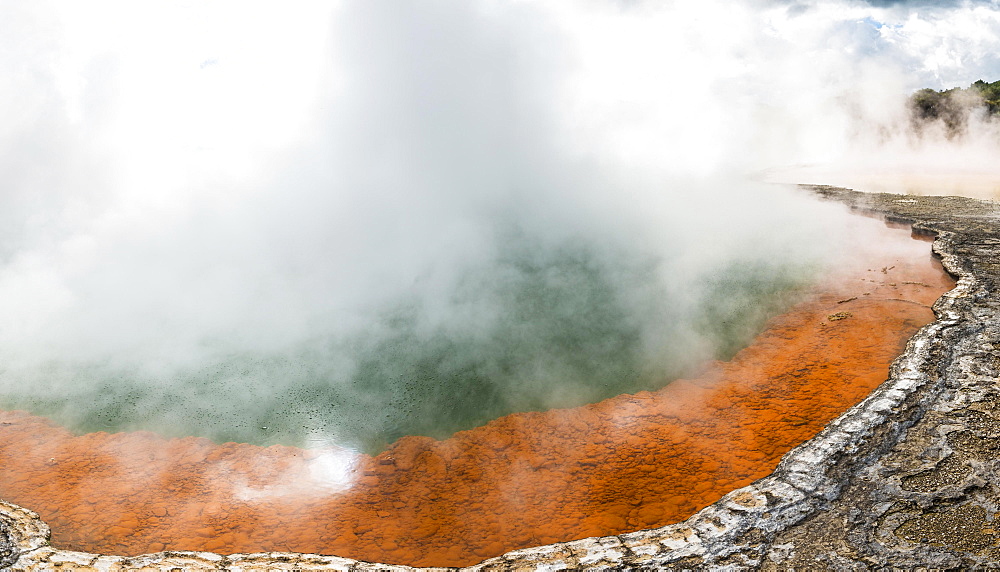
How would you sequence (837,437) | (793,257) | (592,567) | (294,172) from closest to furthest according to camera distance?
(592,567)
(837,437)
(793,257)
(294,172)

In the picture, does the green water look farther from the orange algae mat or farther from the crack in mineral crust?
the crack in mineral crust

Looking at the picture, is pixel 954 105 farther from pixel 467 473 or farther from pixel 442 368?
pixel 467 473

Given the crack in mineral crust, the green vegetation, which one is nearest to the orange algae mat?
the crack in mineral crust

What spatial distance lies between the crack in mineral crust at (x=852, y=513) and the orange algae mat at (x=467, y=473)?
0.97 ft

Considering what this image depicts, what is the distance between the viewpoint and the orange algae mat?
413cm

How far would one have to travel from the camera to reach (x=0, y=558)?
370 centimetres

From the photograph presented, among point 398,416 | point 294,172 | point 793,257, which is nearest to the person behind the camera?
point 398,416

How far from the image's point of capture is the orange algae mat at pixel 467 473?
4.13 meters

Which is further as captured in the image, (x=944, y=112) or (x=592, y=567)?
(x=944, y=112)

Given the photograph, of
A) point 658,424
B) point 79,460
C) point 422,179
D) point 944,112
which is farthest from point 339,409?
point 944,112

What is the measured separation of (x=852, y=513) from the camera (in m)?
3.39

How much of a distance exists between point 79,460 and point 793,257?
10.6 m

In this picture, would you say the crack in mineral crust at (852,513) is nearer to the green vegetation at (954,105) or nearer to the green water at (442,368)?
the green water at (442,368)

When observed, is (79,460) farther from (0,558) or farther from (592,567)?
(592,567)
